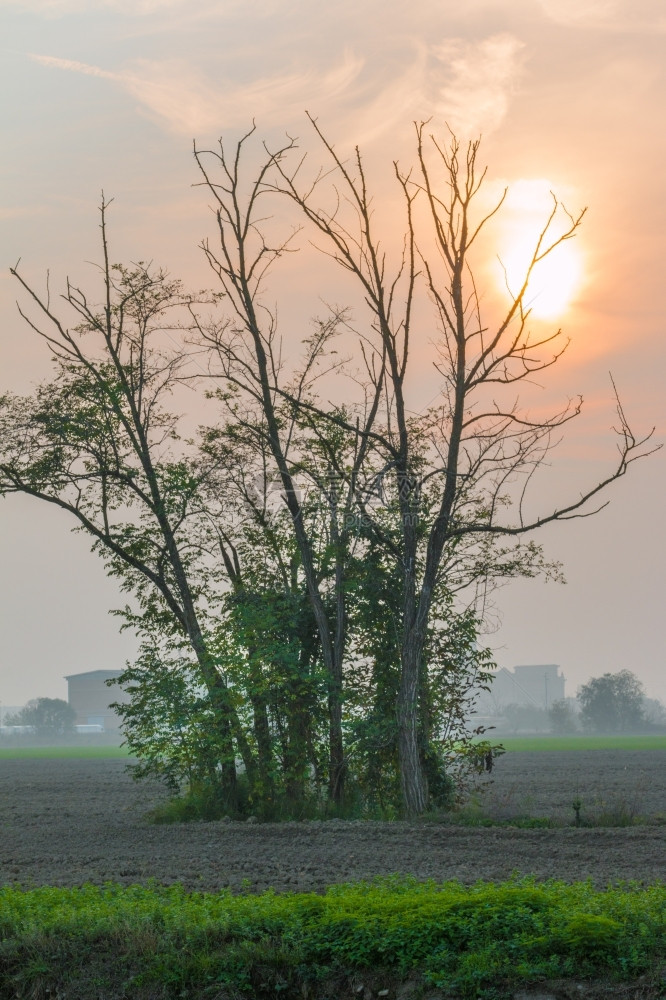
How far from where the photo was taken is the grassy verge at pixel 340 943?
345 inches

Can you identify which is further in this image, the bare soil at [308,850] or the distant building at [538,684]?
the distant building at [538,684]

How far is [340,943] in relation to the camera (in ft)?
31.0

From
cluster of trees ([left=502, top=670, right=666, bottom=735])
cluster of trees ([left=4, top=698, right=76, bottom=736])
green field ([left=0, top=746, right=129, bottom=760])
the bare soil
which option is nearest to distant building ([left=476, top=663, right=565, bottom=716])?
cluster of trees ([left=502, top=670, right=666, bottom=735])

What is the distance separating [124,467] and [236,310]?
4.20 meters

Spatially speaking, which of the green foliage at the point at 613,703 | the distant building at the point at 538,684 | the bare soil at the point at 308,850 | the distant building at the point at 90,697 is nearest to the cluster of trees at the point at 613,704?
the green foliage at the point at 613,703

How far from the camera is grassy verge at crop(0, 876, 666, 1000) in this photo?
8.76 metres

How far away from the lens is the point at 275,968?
9.55 meters

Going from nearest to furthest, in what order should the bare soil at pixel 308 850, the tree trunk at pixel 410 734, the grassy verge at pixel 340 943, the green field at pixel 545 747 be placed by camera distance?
the grassy verge at pixel 340 943, the bare soil at pixel 308 850, the tree trunk at pixel 410 734, the green field at pixel 545 747

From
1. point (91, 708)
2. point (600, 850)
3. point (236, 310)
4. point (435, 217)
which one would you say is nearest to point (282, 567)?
point (236, 310)

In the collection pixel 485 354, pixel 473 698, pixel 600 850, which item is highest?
pixel 485 354

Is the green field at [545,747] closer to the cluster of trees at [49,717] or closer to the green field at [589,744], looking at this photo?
the green field at [589,744]

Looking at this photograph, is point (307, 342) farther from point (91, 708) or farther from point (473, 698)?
point (91, 708)

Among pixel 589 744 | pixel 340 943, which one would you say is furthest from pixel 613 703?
pixel 340 943

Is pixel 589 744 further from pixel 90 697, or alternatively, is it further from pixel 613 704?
pixel 90 697
